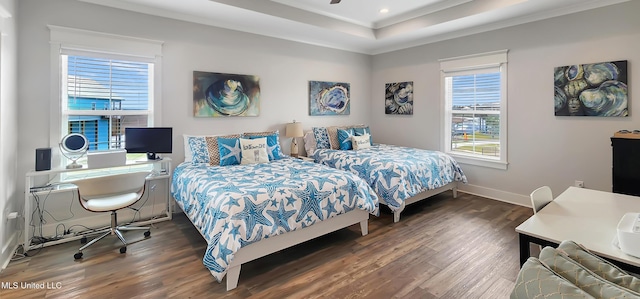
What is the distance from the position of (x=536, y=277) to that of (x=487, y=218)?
3181mm

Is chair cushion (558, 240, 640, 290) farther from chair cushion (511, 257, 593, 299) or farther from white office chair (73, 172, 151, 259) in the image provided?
white office chair (73, 172, 151, 259)

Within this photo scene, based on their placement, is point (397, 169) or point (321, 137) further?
point (321, 137)

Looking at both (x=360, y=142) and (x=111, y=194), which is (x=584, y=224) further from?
(x=111, y=194)

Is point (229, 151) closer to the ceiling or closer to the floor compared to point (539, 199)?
closer to the ceiling

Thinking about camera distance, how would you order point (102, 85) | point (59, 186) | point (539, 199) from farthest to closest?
1. point (102, 85)
2. point (59, 186)
3. point (539, 199)

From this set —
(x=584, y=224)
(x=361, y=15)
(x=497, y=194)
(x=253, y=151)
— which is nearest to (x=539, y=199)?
(x=584, y=224)

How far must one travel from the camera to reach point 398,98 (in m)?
5.64

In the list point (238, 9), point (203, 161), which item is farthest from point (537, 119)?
point (203, 161)

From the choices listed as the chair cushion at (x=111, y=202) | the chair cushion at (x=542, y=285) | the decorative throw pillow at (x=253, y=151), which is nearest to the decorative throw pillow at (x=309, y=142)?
the decorative throw pillow at (x=253, y=151)

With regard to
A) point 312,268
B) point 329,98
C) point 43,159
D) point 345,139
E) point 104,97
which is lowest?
point 312,268

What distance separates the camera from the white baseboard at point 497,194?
4.20 metres

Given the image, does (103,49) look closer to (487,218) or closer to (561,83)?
(487,218)

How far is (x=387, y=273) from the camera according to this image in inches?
96.9

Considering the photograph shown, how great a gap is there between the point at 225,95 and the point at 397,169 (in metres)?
2.57
